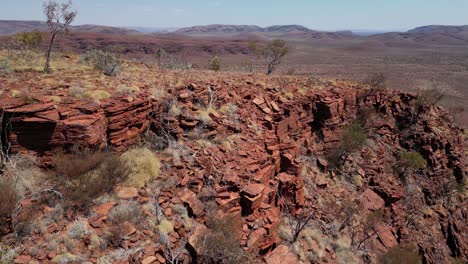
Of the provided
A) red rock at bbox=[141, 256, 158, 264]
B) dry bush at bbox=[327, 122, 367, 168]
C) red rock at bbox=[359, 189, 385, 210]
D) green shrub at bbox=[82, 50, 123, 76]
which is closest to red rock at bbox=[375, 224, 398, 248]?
red rock at bbox=[359, 189, 385, 210]

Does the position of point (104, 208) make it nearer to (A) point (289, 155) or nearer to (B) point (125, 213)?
(B) point (125, 213)

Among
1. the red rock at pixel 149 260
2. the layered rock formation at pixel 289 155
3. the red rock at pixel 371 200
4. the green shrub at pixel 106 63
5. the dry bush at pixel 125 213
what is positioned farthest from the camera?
the red rock at pixel 371 200

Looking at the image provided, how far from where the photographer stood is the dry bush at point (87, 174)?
24.9 ft

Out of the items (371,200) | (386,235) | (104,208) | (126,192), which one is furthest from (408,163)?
(104,208)

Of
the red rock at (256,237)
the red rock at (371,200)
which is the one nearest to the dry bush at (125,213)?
the red rock at (256,237)

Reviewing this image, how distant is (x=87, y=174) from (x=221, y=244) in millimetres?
3806

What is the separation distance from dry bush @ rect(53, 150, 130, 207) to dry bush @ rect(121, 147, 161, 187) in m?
0.27

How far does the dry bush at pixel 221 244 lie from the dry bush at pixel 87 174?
8.90 feet

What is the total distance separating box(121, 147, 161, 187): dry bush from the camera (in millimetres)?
8750

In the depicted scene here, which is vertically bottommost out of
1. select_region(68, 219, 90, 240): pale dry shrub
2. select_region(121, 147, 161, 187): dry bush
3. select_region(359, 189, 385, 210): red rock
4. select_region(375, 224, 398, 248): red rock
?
select_region(375, 224, 398, 248): red rock

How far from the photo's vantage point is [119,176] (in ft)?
27.8

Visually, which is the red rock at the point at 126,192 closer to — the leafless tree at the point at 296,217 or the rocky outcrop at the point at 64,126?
the rocky outcrop at the point at 64,126

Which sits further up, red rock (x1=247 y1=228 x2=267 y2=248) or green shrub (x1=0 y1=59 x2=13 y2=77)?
green shrub (x1=0 y1=59 x2=13 y2=77)

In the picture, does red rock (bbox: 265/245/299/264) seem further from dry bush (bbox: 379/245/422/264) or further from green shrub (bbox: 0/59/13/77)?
green shrub (bbox: 0/59/13/77)
